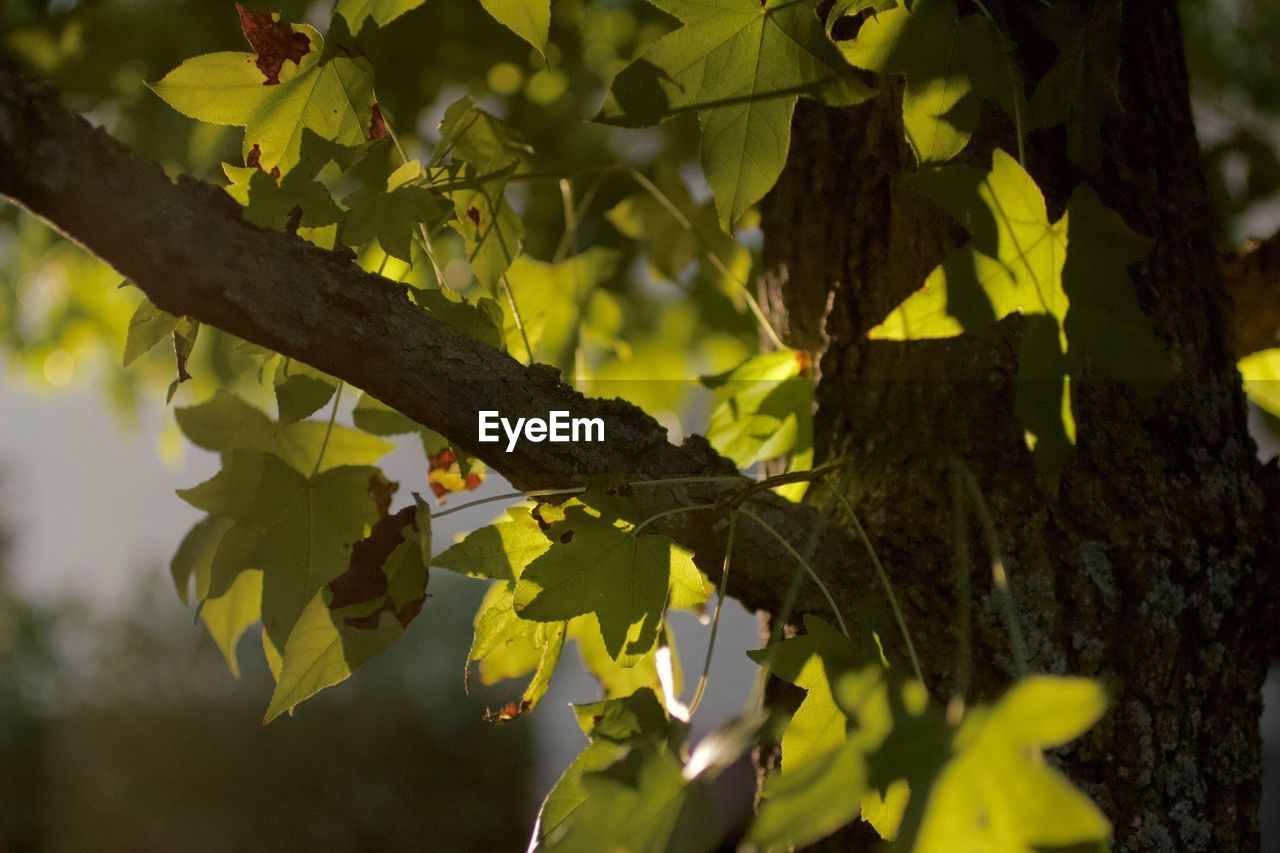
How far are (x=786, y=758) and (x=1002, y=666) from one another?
17 centimetres

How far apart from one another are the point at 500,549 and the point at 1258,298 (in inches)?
26.2

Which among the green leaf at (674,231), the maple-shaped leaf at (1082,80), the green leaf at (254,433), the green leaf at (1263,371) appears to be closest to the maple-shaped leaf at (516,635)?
the green leaf at (254,433)

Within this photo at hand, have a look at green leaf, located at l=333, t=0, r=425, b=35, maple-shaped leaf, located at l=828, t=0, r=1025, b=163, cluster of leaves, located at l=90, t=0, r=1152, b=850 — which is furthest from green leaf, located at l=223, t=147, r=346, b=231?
maple-shaped leaf, located at l=828, t=0, r=1025, b=163

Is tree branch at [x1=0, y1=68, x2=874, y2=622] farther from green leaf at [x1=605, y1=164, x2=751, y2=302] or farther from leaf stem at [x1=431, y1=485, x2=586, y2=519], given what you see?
green leaf at [x1=605, y1=164, x2=751, y2=302]

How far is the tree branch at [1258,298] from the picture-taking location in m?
0.81

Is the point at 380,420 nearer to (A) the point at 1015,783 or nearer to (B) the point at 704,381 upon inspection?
(B) the point at 704,381

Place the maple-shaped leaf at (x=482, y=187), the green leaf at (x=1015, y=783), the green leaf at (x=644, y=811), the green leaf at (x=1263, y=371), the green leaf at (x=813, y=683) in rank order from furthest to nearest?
1. the green leaf at (x=1263, y=371)
2. the maple-shaped leaf at (x=482, y=187)
3. the green leaf at (x=813, y=683)
4. the green leaf at (x=644, y=811)
5. the green leaf at (x=1015, y=783)

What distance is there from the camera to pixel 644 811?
413mm

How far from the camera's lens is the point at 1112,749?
1.99 feet

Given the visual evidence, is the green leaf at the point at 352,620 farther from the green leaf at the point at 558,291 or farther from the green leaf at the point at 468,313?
the green leaf at the point at 558,291

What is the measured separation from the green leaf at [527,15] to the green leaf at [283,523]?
0.32 metres

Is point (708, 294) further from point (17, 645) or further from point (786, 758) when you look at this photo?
point (17, 645)

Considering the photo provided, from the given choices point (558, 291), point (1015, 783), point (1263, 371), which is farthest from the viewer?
point (558, 291)

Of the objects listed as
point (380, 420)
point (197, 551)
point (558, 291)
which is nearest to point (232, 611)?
point (197, 551)
